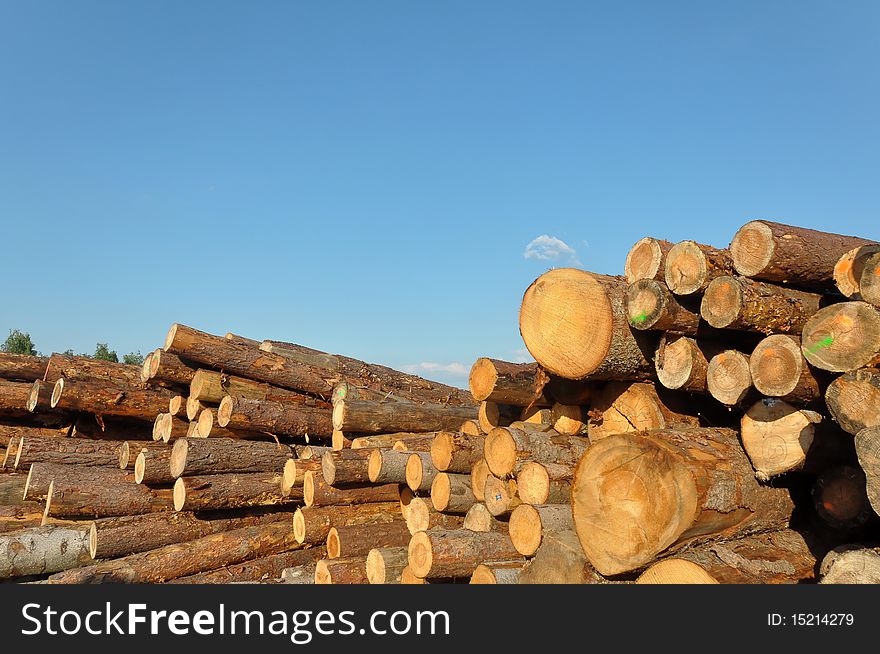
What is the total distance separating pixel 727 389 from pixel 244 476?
5.73 m

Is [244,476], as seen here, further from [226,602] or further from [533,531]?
[533,531]

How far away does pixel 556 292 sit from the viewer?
16.8 feet

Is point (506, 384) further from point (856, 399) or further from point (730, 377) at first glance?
point (856, 399)

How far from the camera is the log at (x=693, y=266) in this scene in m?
4.39

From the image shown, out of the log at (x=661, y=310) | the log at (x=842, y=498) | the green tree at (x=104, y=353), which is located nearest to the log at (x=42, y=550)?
the log at (x=661, y=310)

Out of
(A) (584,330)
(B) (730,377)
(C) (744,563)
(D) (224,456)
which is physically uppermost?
(D) (224,456)

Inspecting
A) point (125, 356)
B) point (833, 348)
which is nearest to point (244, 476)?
point (833, 348)

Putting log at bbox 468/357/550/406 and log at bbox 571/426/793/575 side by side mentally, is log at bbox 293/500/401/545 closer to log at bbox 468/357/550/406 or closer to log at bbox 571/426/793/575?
log at bbox 468/357/550/406

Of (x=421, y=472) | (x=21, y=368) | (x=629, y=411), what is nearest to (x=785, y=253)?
(x=629, y=411)

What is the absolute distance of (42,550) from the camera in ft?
23.6

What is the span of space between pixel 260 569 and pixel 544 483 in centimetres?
403

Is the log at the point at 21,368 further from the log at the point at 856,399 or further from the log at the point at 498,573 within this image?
the log at the point at 856,399

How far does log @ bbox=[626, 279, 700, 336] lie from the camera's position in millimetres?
4551

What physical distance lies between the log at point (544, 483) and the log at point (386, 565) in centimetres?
→ 157
